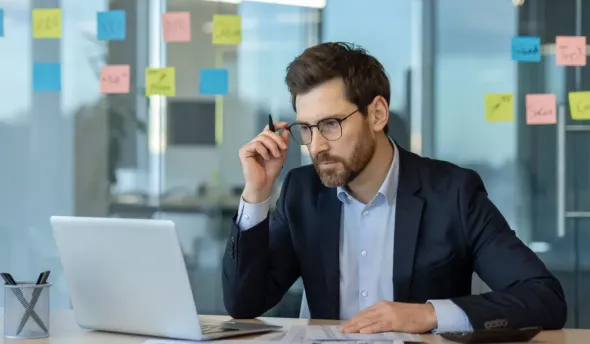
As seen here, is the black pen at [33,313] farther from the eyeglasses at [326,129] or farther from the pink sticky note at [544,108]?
the pink sticky note at [544,108]

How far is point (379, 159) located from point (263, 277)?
0.39 metres

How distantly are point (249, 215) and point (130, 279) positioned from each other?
0.42m

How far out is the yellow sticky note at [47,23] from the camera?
3453 millimetres

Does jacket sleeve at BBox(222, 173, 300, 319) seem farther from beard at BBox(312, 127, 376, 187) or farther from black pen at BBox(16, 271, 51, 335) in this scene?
black pen at BBox(16, 271, 51, 335)

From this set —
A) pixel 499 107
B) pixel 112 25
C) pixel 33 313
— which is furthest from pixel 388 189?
pixel 112 25

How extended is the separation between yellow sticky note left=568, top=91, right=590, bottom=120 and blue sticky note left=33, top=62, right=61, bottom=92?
195 cm

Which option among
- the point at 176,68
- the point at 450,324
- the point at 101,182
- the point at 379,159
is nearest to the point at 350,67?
the point at 379,159

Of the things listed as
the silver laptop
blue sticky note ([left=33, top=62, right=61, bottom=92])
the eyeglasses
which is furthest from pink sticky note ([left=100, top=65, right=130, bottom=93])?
the silver laptop

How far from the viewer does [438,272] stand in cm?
192

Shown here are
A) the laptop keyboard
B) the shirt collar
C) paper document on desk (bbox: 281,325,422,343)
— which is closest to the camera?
paper document on desk (bbox: 281,325,422,343)

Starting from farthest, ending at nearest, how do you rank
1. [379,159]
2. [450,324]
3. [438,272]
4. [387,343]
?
1. [379,159]
2. [438,272]
3. [450,324]
4. [387,343]

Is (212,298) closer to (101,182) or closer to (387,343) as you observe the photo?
(101,182)

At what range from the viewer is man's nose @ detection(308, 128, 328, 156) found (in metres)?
1.94

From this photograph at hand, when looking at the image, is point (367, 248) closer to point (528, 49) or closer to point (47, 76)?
point (528, 49)
